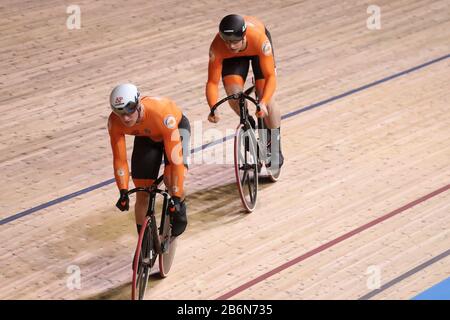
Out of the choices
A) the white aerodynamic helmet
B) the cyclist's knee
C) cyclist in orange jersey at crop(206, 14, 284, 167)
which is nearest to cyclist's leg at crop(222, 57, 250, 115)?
cyclist in orange jersey at crop(206, 14, 284, 167)

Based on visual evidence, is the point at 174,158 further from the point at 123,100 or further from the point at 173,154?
the point at 123,100

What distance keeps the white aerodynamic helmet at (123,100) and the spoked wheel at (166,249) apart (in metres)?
0.70

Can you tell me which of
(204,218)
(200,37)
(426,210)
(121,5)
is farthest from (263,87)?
(121,5)

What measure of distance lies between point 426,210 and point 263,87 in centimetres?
116

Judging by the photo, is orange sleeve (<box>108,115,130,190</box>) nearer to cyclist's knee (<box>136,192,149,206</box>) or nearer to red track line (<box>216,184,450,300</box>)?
cyclist's knee (<box>136,192,149,206</box>)

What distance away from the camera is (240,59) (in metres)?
5.71

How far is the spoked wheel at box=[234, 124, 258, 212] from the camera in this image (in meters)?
5.62

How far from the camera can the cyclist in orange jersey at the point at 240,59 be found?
5.33 m

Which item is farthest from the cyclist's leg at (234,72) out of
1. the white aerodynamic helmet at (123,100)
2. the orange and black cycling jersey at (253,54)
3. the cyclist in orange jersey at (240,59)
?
the white aerodynamic helmet at (123,100)

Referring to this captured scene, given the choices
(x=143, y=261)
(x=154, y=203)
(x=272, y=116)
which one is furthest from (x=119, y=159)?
(x=272, y=116)

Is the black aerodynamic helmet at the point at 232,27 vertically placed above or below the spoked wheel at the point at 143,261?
above

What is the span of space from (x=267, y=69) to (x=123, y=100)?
129cm

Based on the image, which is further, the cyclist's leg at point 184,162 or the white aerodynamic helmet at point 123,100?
the cyclist's leg at point 184,162

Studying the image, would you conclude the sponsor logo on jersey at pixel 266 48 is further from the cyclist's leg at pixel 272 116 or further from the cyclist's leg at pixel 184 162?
the cyclist's leg at pixel 184 162
